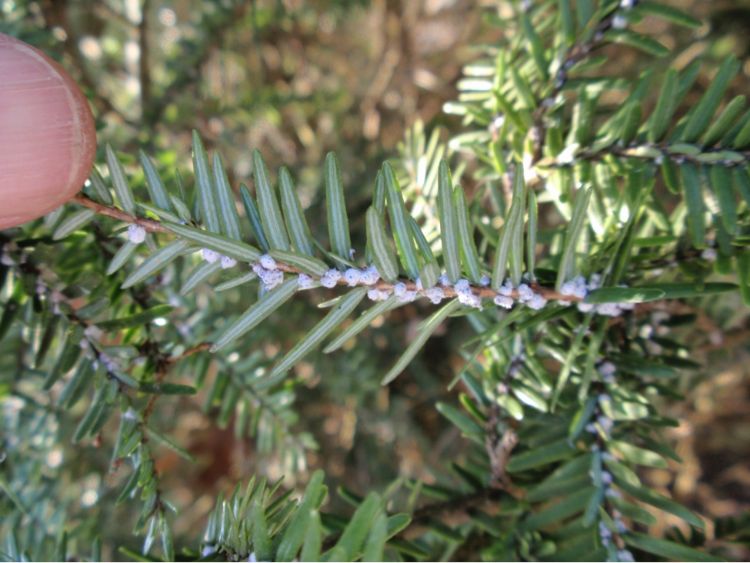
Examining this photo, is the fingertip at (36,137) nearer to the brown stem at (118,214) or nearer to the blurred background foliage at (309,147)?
the brown stem at (118,214)

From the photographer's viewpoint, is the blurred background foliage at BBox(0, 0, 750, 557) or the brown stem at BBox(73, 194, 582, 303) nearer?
the brown stem at BBox(73, 194, 582, 303)

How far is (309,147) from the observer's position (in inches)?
45.7

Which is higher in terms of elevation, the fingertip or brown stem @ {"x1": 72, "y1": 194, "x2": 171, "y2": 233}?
the fingertip

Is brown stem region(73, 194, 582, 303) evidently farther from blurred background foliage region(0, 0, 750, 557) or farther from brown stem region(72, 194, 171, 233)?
blurred background foliage region(0, 0, 750, 557)

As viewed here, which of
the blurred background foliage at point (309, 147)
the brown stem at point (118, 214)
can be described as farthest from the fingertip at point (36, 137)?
the blurred background foliage at point (309, 147)

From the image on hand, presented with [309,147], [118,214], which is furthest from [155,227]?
[309,147]

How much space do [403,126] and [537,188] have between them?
0.70m

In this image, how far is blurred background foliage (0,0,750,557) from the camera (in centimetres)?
72

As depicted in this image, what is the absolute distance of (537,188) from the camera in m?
0.55

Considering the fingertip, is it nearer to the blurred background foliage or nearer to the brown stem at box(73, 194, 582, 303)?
the brown stem at box(73, 194, 582, 303)

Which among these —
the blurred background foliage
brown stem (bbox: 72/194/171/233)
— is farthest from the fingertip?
the blurred background foliage

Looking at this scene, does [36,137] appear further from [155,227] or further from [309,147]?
[309,147]

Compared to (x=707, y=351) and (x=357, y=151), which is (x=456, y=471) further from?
(x=357, y=151)

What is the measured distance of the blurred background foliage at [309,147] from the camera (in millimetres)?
725
